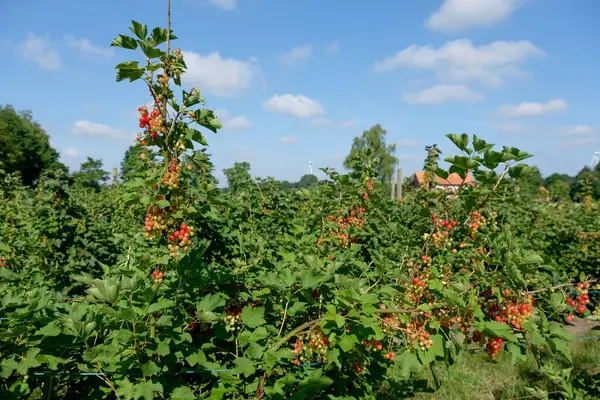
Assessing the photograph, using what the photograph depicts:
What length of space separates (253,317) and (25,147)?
64608 millimetres

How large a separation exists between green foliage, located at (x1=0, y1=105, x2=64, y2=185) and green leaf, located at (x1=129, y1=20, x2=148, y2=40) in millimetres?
56147

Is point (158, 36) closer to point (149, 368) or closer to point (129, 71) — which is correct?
point (129, 71)

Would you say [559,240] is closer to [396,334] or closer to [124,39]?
[396,334]

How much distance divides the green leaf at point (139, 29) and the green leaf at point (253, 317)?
56.8 inches

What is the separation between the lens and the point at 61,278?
181 inches

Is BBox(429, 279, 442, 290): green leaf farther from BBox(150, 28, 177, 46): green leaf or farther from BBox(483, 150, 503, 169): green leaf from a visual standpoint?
BBox(150, 28, 177, 46): green leaf

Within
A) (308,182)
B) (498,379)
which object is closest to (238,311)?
(498,379)

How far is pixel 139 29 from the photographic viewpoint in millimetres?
1868

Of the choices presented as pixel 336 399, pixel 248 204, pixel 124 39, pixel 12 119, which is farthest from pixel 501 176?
pixel 12 119

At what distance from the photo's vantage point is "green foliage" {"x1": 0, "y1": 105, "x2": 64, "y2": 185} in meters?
49.5

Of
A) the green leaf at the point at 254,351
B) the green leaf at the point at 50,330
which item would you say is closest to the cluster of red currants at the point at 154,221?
the green leaf at the point at 50,330

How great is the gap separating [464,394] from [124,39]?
448cm

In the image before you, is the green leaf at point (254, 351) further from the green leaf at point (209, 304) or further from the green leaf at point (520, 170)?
the green leaf at point (520, 170)

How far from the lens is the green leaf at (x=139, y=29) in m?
1.86
